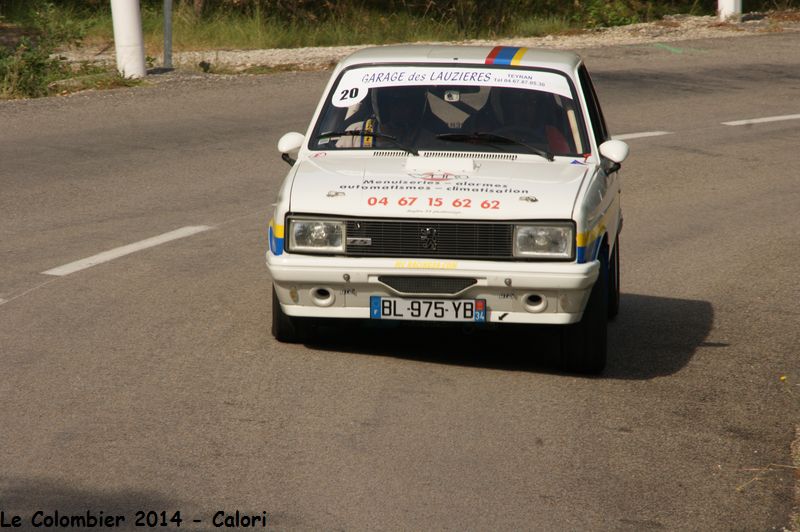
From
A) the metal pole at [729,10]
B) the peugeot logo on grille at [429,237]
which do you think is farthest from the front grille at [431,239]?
the metal pole at [729,10]

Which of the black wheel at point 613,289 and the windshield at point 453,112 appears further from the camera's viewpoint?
the black wheel at point 613,289

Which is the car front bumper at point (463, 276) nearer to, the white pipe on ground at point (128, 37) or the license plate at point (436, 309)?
the license plate at point (436, 309)

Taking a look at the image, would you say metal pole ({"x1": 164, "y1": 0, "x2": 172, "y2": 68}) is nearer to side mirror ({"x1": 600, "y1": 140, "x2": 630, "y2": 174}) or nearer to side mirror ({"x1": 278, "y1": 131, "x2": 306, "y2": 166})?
side mirror ({"x1": 278, "y1": 131, "x2": 306, "y2": 166})

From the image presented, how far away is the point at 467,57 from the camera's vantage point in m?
8.63

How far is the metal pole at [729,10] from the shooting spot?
24.7 m

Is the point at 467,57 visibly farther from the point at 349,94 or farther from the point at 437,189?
the point at 437,189

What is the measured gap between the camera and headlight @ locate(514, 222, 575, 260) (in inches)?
279

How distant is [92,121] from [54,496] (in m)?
10.6

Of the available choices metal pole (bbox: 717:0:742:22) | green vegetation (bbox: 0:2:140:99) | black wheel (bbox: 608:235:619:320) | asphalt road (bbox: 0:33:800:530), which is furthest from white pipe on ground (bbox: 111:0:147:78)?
metal pole (bbox: 717:0:742:22)

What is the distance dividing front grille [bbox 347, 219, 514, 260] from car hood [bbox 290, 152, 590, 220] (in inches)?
2.1

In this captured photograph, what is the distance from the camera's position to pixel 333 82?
8.61 m

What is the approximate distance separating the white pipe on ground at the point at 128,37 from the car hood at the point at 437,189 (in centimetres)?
1057

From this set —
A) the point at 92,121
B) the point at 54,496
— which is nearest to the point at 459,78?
the point at 54,496

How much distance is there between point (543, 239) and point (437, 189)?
2.02 feet
